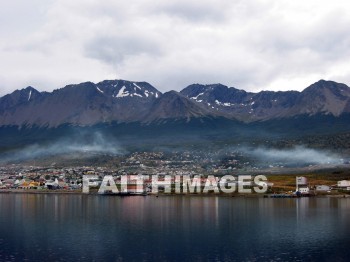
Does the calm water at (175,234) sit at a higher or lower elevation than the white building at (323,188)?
lower

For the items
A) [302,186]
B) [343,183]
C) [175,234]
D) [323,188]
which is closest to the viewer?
[175,234]

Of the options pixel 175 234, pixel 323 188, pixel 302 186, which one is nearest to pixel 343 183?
pixel 323 188

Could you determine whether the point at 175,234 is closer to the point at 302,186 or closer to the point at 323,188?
the point at 302,186

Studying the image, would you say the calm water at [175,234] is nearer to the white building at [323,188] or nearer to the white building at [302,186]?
the white building at [302,186]

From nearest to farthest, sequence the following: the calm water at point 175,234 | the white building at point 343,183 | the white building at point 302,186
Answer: the calm water at point 175,234, the white building at point 302,186, the white building at point 343,183

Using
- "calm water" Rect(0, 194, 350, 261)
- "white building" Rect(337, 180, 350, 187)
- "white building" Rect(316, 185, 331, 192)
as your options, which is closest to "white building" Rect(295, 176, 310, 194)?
"white building" Rect(316, 185, 331, 192)

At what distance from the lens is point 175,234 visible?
78688mm

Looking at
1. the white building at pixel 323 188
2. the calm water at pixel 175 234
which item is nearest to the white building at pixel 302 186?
the white building at pixel 323 188

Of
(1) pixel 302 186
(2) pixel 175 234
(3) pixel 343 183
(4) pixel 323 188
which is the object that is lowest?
(2) pixel 175 234

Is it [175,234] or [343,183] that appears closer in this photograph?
[175,234]

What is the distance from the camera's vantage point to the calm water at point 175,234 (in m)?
62.6

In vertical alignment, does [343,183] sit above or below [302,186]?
above

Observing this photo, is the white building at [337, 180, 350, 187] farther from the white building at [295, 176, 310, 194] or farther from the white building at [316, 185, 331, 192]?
the white building at [295, 176, 310, 194]

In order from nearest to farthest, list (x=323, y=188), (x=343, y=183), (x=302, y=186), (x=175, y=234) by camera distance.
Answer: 1. (x=175, y=234)
2. (x=323, y=188)
3. (x=302, y=186)
4. (x=343, y=183)
